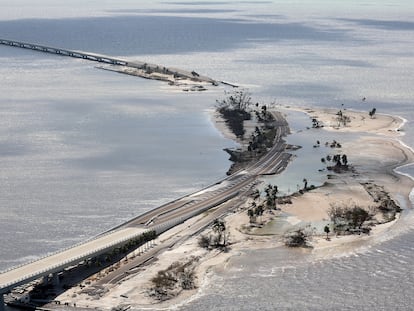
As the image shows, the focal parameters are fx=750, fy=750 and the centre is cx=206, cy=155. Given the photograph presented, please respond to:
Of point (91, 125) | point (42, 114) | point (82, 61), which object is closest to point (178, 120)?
point (91, 125)

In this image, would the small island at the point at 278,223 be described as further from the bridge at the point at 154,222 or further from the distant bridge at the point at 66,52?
the distant bridge at the point at 66,52

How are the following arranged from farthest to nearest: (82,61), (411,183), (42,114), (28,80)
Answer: (82,61) < (28,80) < (42,114) < (411,183)

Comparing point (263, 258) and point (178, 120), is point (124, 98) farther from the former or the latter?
point (263, 258)

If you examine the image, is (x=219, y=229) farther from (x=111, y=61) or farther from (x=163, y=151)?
(x=111, y=61)

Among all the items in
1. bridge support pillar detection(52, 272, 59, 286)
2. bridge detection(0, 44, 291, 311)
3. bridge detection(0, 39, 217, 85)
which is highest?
bridge detection(0, 39, 217, 85)

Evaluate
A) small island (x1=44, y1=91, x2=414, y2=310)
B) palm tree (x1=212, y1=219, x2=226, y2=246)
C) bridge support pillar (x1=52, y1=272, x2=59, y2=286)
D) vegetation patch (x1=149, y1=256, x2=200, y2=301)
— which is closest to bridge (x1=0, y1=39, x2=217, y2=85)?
small island (x1=44, y1=91, x2=414, y2=310)

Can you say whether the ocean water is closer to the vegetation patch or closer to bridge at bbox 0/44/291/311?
the vegetation patch
